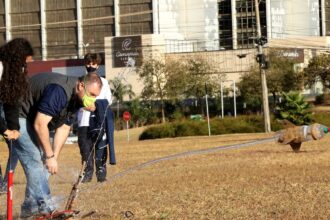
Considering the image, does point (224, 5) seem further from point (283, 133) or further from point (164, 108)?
point (283, 133)

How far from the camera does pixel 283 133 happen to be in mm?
6480

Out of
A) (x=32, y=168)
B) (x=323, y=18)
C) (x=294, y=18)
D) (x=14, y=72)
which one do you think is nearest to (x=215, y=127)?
(x=32, y=168)

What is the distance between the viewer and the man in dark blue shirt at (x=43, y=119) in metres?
5.96

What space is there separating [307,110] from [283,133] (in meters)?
38.2

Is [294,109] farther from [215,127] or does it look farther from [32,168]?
[32,168]

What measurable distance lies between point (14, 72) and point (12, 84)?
0.11 meters

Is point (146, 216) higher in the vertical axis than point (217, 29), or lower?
lower

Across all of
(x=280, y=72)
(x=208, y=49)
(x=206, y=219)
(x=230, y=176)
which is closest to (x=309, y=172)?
(x=230, y=176)

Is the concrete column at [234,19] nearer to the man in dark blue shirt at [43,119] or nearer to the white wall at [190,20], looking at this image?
the white wall at [190,20]

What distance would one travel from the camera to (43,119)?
591 centimetres

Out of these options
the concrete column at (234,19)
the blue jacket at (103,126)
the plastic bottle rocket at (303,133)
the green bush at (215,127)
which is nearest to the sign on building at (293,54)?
the concrete column at (234,19)

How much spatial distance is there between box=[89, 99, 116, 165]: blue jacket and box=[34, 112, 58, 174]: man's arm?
242 centimetres

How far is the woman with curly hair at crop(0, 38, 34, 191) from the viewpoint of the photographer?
5738 millimetres

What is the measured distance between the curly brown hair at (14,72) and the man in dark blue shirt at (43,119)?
20 centimetres
